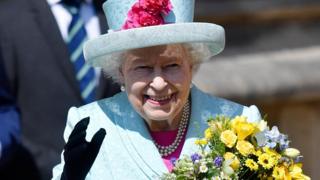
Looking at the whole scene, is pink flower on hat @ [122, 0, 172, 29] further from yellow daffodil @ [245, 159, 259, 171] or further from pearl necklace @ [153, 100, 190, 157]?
yellow daffodil @ [245, 159, 259, 171]

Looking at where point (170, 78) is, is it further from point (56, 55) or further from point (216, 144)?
point (56, 55)

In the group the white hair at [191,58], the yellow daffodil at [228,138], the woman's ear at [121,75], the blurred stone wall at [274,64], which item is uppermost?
the white hair at [191,58]

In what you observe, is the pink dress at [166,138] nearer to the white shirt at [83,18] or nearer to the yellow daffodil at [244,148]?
the yellow daffodil at [244,148]

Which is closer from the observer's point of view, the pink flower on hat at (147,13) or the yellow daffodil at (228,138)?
the yellow daffodil at (228,138)

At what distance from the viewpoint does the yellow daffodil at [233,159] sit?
3.63m

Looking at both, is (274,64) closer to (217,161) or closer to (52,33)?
(52,33)

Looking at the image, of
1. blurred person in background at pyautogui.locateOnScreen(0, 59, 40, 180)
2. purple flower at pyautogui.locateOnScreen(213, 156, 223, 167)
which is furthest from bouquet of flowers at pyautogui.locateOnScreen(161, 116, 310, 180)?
blurred person in background at pyautogui.locateOnScreen(0, 59, 40, 180)

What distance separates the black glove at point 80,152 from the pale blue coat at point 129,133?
0.05 meters

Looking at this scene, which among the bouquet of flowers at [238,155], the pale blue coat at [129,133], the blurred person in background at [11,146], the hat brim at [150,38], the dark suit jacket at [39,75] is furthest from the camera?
the dark suit jacket at [39,75]

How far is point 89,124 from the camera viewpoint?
395 centimetres

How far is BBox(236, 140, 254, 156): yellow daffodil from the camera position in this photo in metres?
3.67

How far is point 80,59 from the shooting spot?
5.18 meters

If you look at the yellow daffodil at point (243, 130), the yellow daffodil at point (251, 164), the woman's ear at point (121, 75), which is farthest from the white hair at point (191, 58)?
the yellow daffodil at point (251, 164)

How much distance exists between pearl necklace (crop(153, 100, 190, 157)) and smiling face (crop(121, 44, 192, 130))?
115 millimetres
